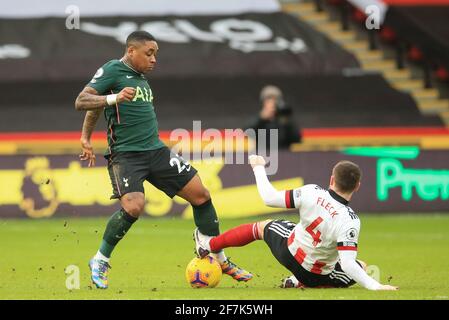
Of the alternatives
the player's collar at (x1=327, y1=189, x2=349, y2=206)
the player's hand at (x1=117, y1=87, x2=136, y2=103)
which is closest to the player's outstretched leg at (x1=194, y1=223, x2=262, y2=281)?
the player's collar at (x1=327, y1=189, x2=349, y2=206)

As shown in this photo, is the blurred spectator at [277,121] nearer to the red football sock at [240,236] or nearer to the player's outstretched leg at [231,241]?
the player's outstretched leg at [231,241]

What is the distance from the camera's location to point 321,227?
8.23 m

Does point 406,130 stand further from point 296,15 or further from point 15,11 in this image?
point 15,11

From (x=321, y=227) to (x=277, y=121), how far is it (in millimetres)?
Answer: 8836

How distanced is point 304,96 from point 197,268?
13455 millimetres

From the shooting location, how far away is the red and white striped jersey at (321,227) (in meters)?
8.11

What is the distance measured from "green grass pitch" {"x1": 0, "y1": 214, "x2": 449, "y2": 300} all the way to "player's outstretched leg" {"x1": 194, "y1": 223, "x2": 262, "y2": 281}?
13cm

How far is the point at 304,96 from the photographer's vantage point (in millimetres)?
22016

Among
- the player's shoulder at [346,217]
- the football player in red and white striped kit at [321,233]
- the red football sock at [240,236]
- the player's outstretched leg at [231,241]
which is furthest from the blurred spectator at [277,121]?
the player's shoulder at [346,217]

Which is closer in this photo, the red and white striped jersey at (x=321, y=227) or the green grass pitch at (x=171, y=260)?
the red and white striped jersey at (x=321, y=227)

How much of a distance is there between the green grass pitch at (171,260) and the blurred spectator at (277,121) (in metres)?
1.47

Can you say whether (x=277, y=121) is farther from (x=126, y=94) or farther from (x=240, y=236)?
(x=126, y=94)

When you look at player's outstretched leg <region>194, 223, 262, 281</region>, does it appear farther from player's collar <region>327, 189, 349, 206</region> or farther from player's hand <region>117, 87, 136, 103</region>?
player's hand <region>117, 87, 136, 103</region>

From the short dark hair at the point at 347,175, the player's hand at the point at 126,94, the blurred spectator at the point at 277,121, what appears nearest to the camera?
the short dark hair at the point at 347,175
